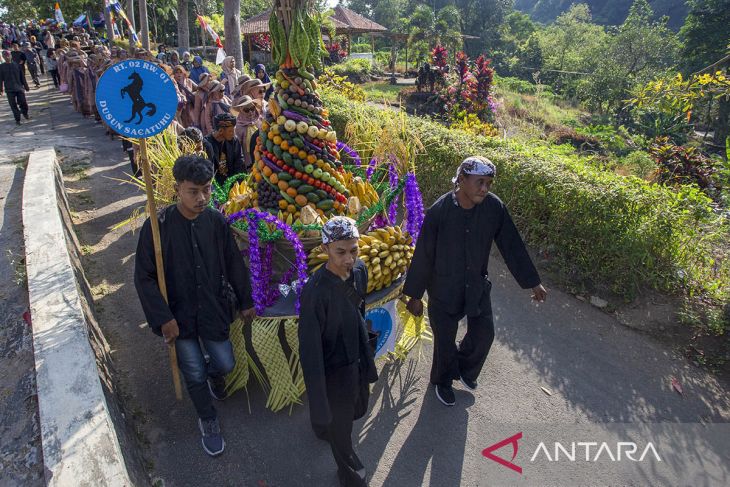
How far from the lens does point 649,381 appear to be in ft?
12.8

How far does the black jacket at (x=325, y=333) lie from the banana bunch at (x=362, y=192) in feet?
5.27

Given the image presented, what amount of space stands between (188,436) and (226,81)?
8362mm

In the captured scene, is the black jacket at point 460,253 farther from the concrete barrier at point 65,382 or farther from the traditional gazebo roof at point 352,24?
the traditional gazebo roof at point 352,24

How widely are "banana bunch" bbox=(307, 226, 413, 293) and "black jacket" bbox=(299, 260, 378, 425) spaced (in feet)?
2.60

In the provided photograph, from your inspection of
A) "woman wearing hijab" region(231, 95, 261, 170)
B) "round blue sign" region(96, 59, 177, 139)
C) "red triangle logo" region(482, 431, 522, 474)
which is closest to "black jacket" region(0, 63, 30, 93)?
"woman wearing hijab" region(231, 95, 261, 170)

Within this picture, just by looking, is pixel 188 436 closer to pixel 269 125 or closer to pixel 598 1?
pixel 269 125

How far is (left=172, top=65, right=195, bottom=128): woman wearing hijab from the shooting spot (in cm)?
886

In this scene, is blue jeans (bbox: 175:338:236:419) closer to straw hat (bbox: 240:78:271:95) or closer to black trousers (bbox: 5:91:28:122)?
straw hat (bbox: 240:78:271:95)

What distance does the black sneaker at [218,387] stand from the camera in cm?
352

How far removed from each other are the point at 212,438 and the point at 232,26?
949 centimetres

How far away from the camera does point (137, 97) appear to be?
3.11 meters

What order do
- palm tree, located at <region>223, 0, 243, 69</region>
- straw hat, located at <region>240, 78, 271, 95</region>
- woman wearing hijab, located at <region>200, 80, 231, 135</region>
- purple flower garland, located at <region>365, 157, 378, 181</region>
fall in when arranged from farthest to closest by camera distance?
1. palm tree, located at <region>223, 0, 243, 69</region>
2. woman wearing hijab, located at <region>200, 80, 231, 135</region>
3. straw hat, located at <region>240, 78, 271, 95</region>
4. purple flower garland, located at <region>365, 157, 378, 181</region>

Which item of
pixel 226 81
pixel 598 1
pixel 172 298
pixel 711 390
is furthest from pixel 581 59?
pixel 598 1

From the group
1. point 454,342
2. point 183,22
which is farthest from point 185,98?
point 183,22
